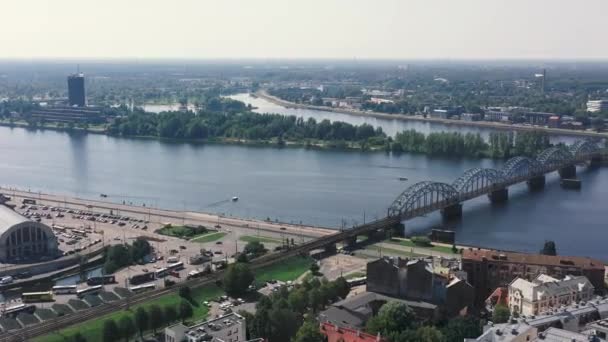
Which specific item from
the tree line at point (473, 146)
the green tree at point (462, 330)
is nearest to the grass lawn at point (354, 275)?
the green tree at point (462, 330)

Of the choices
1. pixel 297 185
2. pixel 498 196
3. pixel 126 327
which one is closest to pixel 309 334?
pixel 126 327

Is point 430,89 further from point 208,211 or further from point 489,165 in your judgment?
point 208,211

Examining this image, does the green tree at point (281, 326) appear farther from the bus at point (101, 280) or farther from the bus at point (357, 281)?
the bus at point (101, 280)

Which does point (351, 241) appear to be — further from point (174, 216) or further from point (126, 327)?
point (126, 327)

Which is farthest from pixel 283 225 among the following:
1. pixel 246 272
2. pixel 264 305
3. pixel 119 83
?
pixel 119 83

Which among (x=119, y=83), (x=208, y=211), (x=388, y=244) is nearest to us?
(x=388, y=244)

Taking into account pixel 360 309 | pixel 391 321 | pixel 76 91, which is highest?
pixel 76 91
